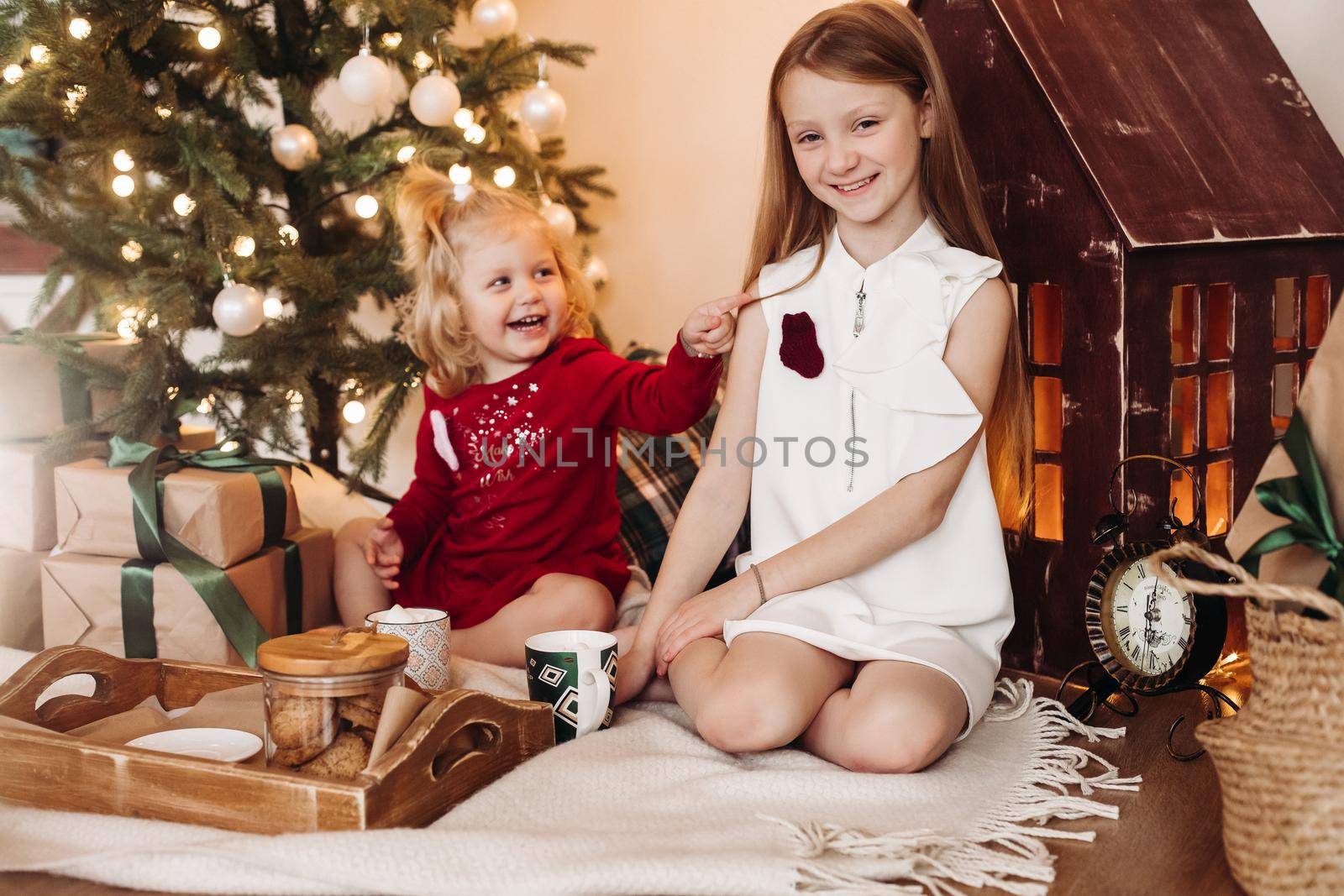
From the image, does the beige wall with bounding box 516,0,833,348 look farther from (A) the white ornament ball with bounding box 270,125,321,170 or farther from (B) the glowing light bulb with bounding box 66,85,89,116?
(B) the glowing light bulb with bounding box 66,85,89,116

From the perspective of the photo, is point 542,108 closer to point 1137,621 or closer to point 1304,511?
point 1137,621

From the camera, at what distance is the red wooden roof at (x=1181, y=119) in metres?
1.50

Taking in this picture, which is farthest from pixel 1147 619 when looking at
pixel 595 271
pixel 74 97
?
pixel 74 97

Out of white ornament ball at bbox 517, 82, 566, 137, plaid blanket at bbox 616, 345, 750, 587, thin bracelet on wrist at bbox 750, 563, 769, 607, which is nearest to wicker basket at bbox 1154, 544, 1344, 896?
thin bracelet on wrist at bbox 750, 563, 769, 607

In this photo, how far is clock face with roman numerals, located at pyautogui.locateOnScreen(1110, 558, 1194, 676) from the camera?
1347 millimetres

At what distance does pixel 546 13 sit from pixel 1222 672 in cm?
195

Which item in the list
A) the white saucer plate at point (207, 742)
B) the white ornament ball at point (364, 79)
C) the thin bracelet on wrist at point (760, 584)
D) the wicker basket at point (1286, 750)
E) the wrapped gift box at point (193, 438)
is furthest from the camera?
the wrapped gift box at point (193, 438)

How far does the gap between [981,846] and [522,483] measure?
3.08ft

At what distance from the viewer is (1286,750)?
0.94 m

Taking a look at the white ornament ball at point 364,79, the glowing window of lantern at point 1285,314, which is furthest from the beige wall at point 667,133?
the glowing window of lantern at point 1285,314

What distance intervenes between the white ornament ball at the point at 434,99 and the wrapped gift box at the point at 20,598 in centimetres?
92

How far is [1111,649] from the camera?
1420mm

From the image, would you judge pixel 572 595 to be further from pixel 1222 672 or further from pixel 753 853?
pixel 1222 672

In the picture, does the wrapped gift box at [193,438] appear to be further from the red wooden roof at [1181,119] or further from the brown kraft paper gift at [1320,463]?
the brown kraft paper gift at [1320,463]
